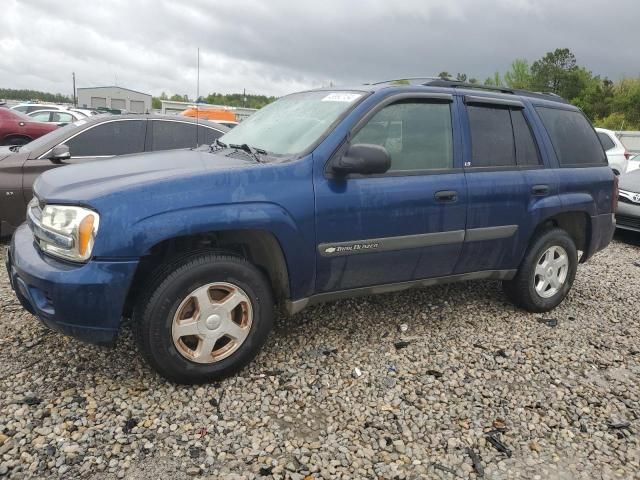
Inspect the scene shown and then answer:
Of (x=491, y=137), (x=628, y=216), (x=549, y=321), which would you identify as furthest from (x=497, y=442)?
(x=628, y=216)

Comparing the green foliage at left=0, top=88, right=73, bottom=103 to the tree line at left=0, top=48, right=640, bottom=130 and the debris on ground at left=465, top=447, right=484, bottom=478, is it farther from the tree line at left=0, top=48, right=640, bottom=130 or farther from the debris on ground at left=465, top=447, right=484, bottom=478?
the debris on ground at left=465, top=447, right=484, bottom=478

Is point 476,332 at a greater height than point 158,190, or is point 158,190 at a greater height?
point 158,190

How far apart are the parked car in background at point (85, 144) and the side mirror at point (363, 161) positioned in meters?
3.57

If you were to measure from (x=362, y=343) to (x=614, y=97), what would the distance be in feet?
181

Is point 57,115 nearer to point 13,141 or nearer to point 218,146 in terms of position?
point 13,141

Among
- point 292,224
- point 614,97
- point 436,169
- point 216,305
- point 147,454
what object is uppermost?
point 614,97

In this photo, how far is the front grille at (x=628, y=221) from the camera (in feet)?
24.0

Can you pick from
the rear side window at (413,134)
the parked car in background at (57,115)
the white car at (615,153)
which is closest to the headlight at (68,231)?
the rear side window at (413,134)

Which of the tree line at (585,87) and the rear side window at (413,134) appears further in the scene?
the tree line at (585,87)

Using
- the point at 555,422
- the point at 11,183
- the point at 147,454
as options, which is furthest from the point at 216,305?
the point at 11,183

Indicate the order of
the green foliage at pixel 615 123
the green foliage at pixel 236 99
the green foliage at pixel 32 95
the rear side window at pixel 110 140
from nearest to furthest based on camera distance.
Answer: the rear side window at pixel 110 140, the green foliage at pixel 615 123, the green foliage at pixel 236 99, the green foliage at pixel 32 95

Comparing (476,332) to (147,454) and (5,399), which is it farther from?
(5,399)

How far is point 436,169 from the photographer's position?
3461mm

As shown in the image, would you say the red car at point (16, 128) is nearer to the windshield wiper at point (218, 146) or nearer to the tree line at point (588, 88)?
the windshield wiper at point (218, 146)
